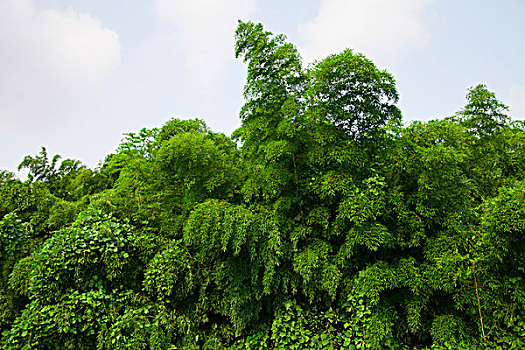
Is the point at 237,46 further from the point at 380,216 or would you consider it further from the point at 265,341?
the point at 265,341

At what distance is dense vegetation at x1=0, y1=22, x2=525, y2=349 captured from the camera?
9.22ft

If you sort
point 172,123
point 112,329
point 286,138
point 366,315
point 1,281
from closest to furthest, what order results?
point 366,315, point 112,329, point 286,138, point 1,281, point 172,123

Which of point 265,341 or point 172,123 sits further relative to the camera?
point 172,123

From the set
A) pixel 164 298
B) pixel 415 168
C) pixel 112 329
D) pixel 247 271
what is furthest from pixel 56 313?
pixel 415 168

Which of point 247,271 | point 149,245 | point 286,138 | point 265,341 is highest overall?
point 286,138

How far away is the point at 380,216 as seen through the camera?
10.5 ft

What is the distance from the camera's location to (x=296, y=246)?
328 cm

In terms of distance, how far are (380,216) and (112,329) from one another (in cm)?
309

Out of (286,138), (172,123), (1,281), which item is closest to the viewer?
(286,138)

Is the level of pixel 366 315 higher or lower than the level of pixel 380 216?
lower

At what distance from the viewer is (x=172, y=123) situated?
182 inches

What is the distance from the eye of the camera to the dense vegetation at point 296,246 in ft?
9.22

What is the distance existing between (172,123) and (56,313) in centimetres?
281

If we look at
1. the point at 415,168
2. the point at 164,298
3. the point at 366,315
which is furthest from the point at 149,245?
the point at 415,168
